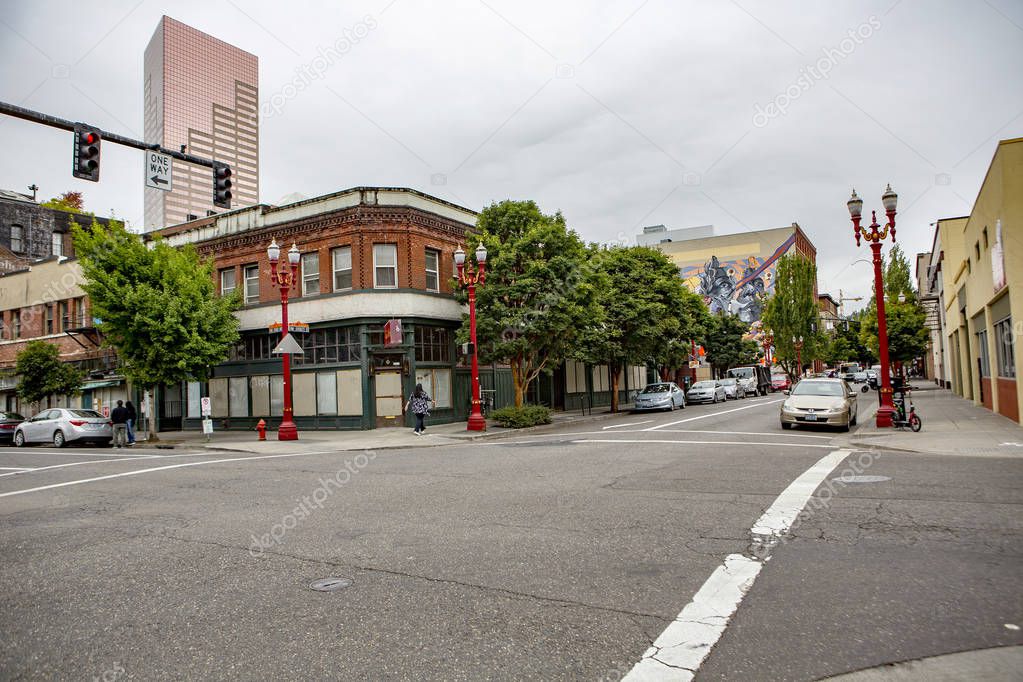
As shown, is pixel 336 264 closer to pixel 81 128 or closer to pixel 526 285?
pixel 526 285

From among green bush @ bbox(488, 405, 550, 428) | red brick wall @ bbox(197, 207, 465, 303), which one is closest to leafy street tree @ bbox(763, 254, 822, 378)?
red brick wall @ bbox(197, 207, 465, 303)

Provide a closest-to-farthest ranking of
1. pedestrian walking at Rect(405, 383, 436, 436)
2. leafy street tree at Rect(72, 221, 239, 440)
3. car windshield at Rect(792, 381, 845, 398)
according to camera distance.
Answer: car windshield at Rect(792, 381, 845, 398) < pedestrian walking at Rect(405, 383, 436, 436) < leafy street tree at Rect(72, 221, 239, 440)

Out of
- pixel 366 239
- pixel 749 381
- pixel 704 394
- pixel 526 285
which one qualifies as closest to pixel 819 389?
pixel 526 285

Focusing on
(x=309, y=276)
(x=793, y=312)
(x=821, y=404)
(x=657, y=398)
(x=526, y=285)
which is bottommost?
(x=657, y=398)

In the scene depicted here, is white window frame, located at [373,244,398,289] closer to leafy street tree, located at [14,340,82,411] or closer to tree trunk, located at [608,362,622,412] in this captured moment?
tree trunk, located at [608,362,622,412]

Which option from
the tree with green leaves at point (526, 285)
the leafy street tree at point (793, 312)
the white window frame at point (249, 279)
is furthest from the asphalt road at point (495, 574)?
the leafy street tree at point (793, 312)

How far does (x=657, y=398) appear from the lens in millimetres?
32625

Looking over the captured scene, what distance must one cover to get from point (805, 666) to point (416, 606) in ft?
8.18

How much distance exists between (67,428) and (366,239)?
40.7ft

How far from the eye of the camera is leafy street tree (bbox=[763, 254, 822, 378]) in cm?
6588

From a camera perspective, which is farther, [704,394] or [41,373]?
[704,394]

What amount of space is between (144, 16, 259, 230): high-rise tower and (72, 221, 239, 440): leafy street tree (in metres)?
28.9

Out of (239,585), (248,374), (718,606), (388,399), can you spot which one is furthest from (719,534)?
(248,374)

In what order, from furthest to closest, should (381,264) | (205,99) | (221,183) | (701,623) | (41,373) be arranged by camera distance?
1. (205,99)
2. (41,373)
3. (381,264)
4. (221,183)
5. (701,623)
